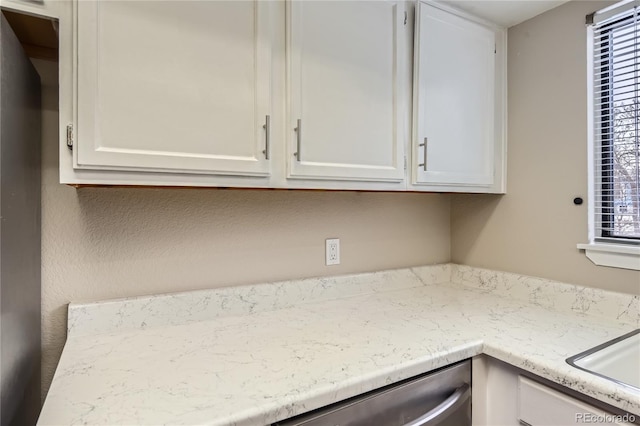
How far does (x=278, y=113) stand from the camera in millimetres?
1142

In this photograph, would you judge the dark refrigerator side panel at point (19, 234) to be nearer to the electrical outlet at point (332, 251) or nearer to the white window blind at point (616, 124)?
the electrical outlet at point (332, 251)

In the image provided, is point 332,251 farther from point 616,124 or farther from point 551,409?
point 616,124

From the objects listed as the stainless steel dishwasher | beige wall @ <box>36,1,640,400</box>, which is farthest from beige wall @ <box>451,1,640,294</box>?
the stainless steel dishwasher

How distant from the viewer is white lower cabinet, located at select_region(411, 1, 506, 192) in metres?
1.42

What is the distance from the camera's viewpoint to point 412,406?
3.27 feet

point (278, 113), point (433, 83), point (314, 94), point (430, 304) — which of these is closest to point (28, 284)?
point (278, 113)

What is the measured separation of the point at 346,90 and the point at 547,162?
38.3 inches

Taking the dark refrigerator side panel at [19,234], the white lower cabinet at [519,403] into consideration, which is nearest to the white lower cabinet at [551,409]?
the white lower cabinet at [519,403]

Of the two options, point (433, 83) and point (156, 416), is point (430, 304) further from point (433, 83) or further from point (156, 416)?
point (156, 416)

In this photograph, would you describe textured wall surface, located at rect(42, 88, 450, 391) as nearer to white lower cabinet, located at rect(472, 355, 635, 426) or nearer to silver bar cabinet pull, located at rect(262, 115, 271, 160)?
silver bar cabinet pull, located at rect(262, 115, 271, 160)

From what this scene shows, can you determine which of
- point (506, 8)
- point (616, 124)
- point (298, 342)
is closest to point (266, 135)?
point (298, 342)

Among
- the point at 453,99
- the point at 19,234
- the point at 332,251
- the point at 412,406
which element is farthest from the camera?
the point at 332,251

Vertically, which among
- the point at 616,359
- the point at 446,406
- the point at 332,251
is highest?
the point at 332,251

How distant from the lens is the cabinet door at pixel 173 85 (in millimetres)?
905
